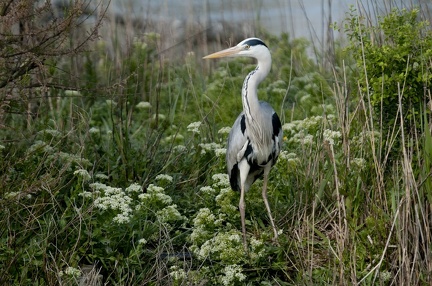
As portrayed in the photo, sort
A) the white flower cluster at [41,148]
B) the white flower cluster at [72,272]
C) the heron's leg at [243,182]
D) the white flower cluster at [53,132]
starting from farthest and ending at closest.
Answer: the white flower cluster at [53,132] → the heron's leg at [243,182] → the white flower cluster at [41,148] → the white flower cluster at [72,272]

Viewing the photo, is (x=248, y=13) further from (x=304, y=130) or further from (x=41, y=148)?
(x=41, y=148)

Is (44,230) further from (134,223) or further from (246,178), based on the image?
(246,178)

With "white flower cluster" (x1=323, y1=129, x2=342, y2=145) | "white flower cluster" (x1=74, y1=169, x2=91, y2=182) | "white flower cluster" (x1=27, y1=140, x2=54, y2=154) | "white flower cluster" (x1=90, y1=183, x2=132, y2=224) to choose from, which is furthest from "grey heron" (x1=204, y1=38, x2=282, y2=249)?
"white flower cluster" (x1=27, y1=140, x2=54, y2=154)

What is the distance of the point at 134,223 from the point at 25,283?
69 centimetres

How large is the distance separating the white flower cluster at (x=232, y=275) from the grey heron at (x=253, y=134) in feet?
2.14

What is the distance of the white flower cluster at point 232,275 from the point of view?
472cm

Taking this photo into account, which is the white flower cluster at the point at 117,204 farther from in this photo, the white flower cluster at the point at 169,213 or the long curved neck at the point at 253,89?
the long curved neck at the point at 253,89

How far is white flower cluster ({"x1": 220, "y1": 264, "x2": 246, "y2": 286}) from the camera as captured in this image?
4.72 m

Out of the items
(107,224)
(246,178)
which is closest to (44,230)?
(107,224)

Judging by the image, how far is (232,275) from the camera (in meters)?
4.74

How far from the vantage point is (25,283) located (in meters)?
4.60

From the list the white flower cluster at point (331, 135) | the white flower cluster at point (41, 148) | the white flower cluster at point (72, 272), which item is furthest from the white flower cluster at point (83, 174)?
the white flower cluster at point (331, 135)

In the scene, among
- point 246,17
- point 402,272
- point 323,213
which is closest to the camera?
point 402,272

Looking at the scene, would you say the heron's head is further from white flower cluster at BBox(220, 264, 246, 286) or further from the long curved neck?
white flower cluster at BBox(220, 264, 246, 286)
